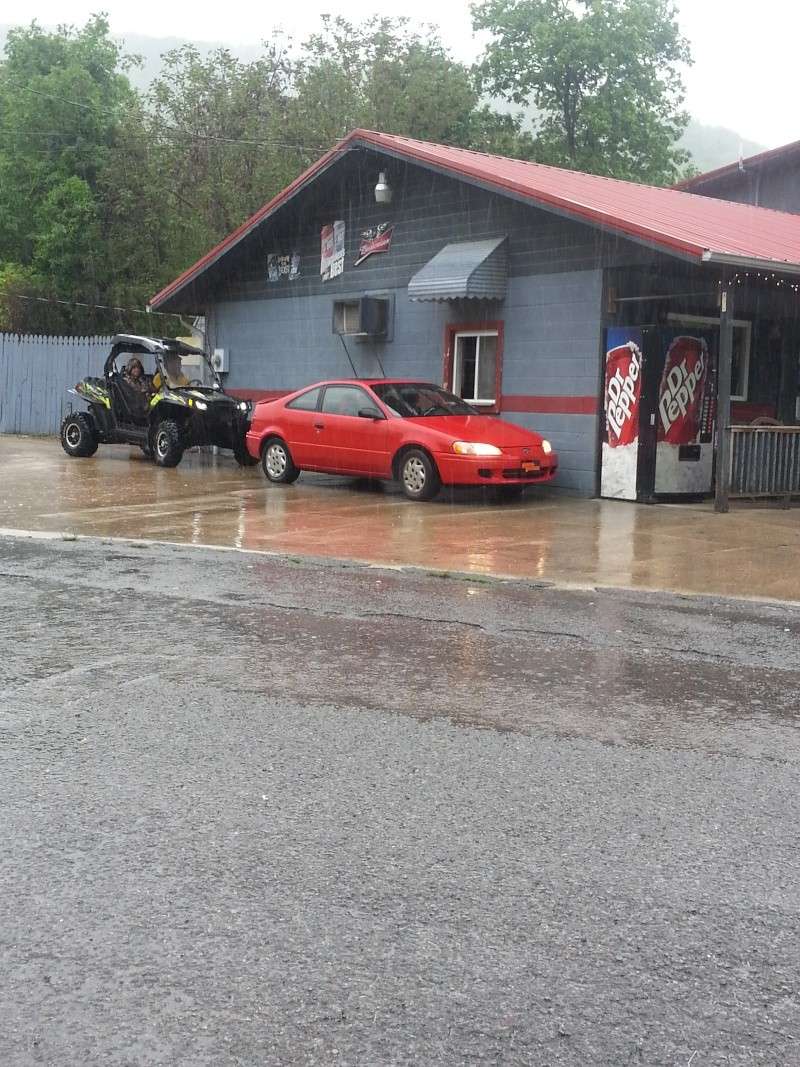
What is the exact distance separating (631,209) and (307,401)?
4828mm

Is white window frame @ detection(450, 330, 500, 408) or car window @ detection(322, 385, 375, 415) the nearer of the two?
car window @ detection(322, 385, 375, 415)

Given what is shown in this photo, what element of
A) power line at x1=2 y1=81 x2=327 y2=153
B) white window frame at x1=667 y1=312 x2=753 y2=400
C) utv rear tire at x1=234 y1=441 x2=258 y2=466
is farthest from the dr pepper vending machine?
power line at x1=2 y1=81 x2=327 y2=153

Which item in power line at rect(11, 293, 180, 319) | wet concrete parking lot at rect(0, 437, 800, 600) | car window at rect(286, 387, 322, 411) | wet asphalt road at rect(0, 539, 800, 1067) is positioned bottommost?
wet asphalt road at rect(0, 539, 800, 1067)

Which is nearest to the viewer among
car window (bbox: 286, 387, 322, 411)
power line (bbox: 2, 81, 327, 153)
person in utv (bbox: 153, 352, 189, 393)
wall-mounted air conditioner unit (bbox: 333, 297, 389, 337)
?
car window (bbox: 286, 387, 322, 411)

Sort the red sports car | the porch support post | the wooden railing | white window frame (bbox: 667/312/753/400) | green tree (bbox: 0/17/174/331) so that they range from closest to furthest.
→ the porch support post < the red sports car < the wooden railing < white window frame (bbox: 667/312/753/400) < green tree (bbox: 0/17/174/331)

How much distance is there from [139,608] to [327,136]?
34.4 meters

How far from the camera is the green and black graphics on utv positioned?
20.0 metres

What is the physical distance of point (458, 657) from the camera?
6.92 meters

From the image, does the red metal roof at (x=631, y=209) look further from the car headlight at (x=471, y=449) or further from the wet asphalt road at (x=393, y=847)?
the wet asphalt road at (x=393, y=847)

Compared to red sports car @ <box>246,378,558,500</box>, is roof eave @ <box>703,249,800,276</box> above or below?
above

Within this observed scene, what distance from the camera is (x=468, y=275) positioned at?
1748 centimetres

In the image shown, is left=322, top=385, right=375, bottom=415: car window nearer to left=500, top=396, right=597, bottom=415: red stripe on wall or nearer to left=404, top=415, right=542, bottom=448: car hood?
left=404, top=415, right=542, bottom=448: car hood

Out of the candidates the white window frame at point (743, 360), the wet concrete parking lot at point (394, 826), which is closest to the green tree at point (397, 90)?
the white window frame at point (743, 360)

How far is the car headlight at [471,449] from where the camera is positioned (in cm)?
1510
